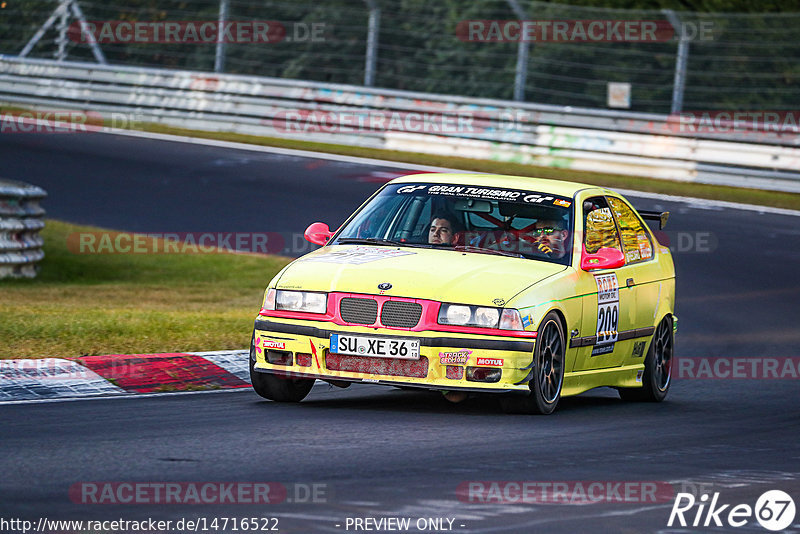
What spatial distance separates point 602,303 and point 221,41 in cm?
1849

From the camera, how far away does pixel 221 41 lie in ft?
86.9

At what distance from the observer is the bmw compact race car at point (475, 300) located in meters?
8.02

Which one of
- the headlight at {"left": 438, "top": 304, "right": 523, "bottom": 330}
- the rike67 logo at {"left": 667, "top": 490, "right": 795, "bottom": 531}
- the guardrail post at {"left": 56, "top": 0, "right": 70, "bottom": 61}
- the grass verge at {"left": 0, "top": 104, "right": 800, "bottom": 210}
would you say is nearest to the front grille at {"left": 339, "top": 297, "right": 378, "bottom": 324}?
the headlight at {"left": 438, "top": 304, "right": 523, "bottom": 330}

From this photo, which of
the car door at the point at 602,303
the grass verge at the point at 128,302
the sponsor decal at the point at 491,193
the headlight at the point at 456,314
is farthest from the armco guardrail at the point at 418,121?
the headlight at the point at 456,314

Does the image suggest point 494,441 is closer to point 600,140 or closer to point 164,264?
point 164,264

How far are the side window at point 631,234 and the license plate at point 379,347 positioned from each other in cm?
232

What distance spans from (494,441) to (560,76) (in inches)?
677

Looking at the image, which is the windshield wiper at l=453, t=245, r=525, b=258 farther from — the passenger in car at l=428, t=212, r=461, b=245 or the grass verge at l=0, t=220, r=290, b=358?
the grass verge at l=0, t=220, r=290, b=358

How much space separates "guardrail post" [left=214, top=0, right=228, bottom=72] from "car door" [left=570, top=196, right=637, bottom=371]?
57.0 ft

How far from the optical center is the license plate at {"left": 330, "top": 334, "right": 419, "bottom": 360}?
7992 millimetres

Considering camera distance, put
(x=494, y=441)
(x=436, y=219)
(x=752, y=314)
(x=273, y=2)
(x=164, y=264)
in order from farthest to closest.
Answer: (x=273, y=2) → (x=164, y=264) → (x=752, y=314) → (x=436, y=219) → (x=494, y=441)

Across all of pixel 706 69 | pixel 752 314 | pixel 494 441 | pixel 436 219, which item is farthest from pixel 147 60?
pixel 494 441

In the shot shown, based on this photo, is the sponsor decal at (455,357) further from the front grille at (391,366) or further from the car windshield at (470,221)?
the car windshield at (470,221)

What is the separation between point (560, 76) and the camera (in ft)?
78.5
